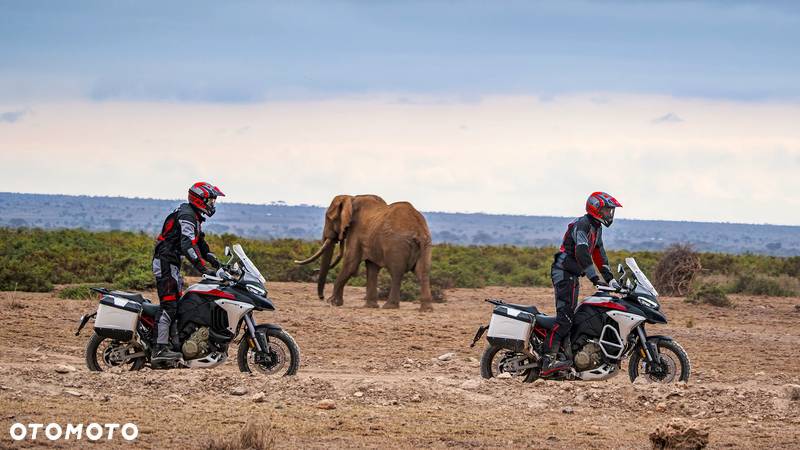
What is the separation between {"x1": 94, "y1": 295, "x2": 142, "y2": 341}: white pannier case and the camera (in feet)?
47.4

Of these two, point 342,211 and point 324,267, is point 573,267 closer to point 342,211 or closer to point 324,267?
point 342,211

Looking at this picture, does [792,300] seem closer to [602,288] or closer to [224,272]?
[602,288]

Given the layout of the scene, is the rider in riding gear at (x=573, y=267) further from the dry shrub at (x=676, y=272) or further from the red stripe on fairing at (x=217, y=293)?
the dry shrub at (x=676, y=272)

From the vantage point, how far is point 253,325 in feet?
47.4

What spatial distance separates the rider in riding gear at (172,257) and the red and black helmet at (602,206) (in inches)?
165

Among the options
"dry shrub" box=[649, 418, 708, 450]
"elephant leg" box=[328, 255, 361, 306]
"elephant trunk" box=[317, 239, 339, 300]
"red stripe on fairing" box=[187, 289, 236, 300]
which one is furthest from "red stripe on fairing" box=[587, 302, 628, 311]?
"elephant trunk" box=[317, 239, 339, 300]

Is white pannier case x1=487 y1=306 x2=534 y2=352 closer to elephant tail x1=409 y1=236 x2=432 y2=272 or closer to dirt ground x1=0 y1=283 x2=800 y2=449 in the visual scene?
dirt ground x1=0 y1=283 x2=800 y2=449

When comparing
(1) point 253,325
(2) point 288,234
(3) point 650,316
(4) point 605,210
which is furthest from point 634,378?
(2) point 288,234

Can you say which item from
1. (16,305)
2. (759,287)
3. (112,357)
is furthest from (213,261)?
(759,287)

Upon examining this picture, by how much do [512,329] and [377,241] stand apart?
12.8 metres

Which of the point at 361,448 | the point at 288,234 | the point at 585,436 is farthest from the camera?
the point at 288,234

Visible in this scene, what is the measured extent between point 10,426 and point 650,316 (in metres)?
6.97

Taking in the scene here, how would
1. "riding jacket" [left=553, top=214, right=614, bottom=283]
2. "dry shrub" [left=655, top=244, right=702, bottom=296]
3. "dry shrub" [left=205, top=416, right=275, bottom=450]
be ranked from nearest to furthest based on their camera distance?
"dry shrub" [left=205, top=416, right=275, bottom=450]
"riding jacket" [left=553, top=214, right=614, bottom=283]
"dry shrub" [left=655, top=244, right=702, bottom=296]

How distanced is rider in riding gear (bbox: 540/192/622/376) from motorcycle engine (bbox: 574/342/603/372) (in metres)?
0.14
